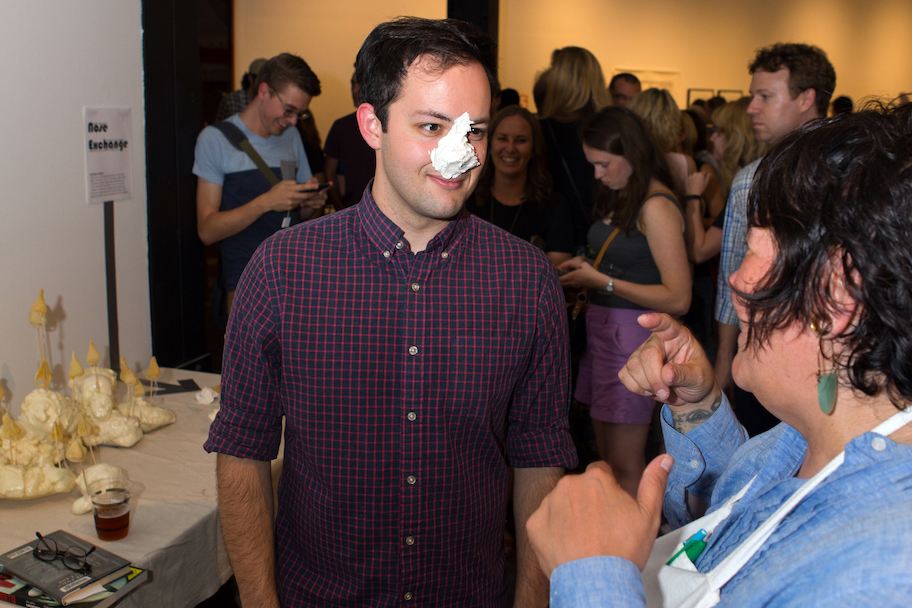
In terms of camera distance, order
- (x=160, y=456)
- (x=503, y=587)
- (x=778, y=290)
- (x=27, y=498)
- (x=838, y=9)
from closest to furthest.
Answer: (x=778, y=290)
(x=503, y=587)
(x=27, y=498)
(x=160, y=456)
(x=838, y=9)

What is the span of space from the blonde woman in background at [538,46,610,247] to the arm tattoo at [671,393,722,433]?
7.82 feet

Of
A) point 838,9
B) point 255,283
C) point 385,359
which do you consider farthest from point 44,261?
point 838,9

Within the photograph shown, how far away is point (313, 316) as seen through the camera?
126 cm

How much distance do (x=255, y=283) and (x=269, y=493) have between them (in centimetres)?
42

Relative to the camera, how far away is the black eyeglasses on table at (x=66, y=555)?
145 centimetres

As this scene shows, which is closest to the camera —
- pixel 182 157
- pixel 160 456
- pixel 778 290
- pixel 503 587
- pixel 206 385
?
pixel 778 290

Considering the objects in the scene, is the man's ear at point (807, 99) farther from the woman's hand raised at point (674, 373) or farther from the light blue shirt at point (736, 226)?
the woman's hand raised at point (674, 373)

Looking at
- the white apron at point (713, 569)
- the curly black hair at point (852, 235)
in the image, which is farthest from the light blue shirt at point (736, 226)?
the curly black hair at point (852, 235)

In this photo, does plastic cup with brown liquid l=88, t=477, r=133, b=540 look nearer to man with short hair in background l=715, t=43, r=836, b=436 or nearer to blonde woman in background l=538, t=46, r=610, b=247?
man with short hair in background l=715, t=43, r=836, b=436

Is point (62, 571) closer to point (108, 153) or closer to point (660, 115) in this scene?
point (108, 153)

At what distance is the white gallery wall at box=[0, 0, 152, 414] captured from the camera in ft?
6.93

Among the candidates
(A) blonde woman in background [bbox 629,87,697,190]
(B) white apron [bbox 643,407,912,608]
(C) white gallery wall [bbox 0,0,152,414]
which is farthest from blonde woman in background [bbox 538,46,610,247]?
(B) white apron [bbox 643,407,912,608]

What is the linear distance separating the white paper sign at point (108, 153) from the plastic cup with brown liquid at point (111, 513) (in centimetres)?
128

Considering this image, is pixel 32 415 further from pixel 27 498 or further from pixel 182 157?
pixel 182 157
